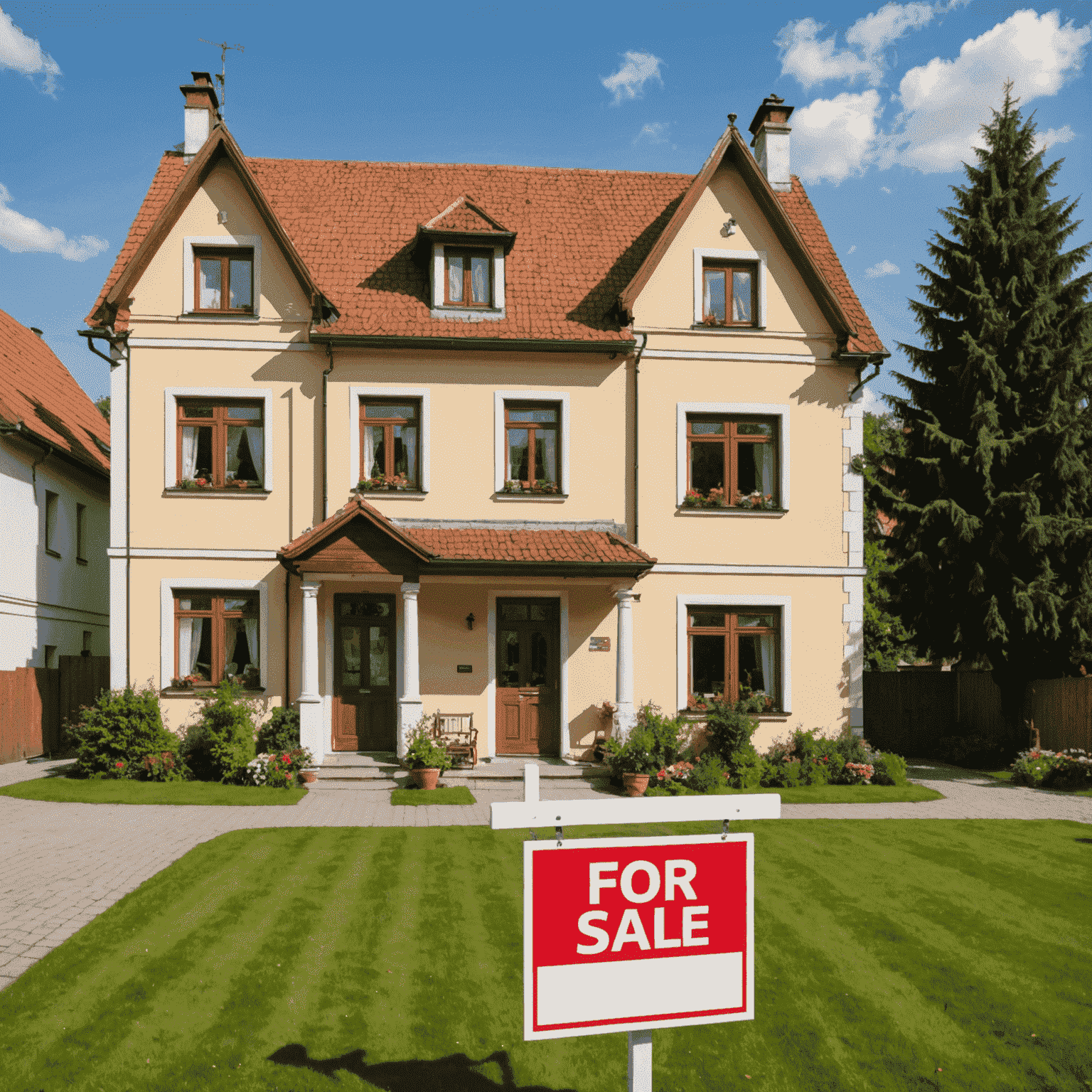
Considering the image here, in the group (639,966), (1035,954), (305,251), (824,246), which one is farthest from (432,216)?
(639,966)

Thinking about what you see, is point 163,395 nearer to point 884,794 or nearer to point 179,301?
point 179,301

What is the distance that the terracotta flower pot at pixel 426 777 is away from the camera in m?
15.2

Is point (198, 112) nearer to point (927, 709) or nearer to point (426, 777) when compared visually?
point (426, 777)

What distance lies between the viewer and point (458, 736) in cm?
1702

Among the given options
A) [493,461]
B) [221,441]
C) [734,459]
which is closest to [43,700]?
[221,441]

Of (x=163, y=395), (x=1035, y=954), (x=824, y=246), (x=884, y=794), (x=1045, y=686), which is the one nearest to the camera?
(x=1035, y=954)

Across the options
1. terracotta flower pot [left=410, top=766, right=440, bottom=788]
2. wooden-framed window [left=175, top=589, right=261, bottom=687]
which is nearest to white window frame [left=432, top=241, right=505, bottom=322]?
wooden-framed window [left=175, top=589, right=261, bottom=687]

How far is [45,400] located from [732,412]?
18501 mm

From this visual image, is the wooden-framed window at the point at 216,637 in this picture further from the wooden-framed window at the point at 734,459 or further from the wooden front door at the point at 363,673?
the wooden-framed window at the point at 734,459

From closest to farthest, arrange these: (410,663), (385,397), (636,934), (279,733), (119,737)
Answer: (636,934)
(119,737)
(279,733)
(410,663)
(385,397)

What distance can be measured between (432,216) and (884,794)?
1462cm

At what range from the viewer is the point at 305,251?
61.9ft

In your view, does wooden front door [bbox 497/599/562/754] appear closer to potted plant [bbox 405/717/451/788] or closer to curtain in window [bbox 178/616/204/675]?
potted plant [bbox 405/717/451/788]

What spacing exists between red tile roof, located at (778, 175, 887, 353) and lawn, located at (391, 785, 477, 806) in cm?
1127
